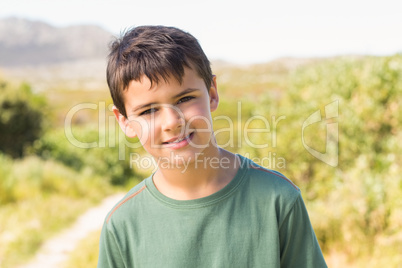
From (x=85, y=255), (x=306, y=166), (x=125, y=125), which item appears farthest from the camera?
(x=306, y=166)

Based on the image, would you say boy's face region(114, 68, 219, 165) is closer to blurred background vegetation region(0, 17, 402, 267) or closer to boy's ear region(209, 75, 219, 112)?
boy's ear region(209, 75, 219, 112)

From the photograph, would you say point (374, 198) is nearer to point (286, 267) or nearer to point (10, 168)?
point (286, 267)

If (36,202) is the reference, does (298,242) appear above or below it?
above

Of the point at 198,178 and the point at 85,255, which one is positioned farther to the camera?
the point at 85,255

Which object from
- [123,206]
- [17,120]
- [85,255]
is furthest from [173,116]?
[17,120]

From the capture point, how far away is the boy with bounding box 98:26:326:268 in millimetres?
1312

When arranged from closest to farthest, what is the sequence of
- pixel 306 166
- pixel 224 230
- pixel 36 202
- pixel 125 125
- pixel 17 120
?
pixel 224 230 < pixel 125 125 < pixel 306 166 < pixel 36 202 < pixel 17 120

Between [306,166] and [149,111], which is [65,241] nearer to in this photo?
[306,166]

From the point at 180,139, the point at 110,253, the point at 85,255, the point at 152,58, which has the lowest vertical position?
the point at 85,255

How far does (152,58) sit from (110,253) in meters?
0.71

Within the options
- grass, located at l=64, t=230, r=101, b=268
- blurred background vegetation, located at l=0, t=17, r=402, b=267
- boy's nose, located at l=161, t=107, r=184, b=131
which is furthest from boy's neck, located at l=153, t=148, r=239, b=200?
grass, located at l=64, t=230, r=101, b=268

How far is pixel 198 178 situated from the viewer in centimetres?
139

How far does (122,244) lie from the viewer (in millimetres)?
1386

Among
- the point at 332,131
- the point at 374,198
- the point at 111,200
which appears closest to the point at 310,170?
the point at 332,131
